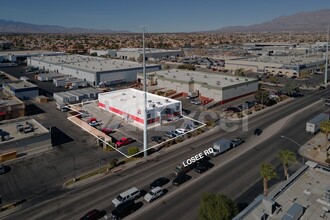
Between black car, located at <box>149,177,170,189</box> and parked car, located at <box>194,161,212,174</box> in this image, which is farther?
parked car, located at <box>194,161,212,174</box>

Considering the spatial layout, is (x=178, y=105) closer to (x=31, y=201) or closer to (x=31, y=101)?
(x=31, y=201)

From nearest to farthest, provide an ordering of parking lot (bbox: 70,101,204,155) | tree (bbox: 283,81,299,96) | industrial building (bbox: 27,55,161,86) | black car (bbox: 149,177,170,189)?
black car (bbox: 149,177,170,189) < parking lot (bbox: 70,101,204,155) < tree (bbox: 283,81,299,96) < industrial building (bbox: 27,55,161,86)

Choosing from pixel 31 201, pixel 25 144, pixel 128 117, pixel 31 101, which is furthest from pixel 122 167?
pixel 31 101

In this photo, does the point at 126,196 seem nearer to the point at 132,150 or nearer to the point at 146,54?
the point at 132,150

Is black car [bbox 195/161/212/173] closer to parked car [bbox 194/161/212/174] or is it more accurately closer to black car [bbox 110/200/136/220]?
parked car [bbox 194/161/212/174]

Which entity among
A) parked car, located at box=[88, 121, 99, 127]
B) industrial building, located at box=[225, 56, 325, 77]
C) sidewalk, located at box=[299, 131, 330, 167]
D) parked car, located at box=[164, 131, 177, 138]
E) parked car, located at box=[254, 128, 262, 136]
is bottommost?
sidewalk, located at box=[299, 131, 330, 167]

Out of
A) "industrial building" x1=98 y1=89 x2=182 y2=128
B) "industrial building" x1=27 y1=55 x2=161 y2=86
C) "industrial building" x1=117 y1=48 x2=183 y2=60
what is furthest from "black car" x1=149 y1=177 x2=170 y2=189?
"industrial building" x1=117 y1=48 x2=183 y2=60

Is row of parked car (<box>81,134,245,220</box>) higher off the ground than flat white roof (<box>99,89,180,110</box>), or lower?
lower
